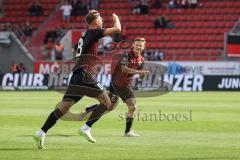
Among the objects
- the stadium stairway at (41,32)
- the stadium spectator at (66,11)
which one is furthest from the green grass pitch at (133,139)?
the stadium spectator at (66,11)

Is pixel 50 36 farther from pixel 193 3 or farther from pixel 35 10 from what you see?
pixel 193 3

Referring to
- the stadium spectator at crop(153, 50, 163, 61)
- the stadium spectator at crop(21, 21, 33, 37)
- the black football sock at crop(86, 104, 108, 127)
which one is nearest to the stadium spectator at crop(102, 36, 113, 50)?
the stadium spectator at crop(153, 50, 163, 61)

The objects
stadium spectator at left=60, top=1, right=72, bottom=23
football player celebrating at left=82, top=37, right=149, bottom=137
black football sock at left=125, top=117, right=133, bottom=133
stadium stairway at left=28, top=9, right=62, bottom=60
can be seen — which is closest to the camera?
black football sock at left=125, top=117, right=133, bottom=133

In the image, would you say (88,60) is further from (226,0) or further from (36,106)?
(226,0)

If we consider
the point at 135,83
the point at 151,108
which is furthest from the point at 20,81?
the point at 151,108

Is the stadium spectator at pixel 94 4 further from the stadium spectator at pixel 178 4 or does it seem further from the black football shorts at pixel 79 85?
the black football shorts at pixel 79 85

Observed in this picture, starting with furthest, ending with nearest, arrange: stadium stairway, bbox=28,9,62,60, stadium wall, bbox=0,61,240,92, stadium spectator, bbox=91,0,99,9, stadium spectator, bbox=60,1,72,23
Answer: stadium spectator, bbox=91,0,99,9 < stadium spectator, bbox=60,1,72,23 < stadium stairway, bbox=28,9,62,60 < stadium wall, bbox=0,61,240,92

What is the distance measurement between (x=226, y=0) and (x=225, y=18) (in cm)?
201

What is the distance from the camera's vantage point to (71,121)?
20.2 metres

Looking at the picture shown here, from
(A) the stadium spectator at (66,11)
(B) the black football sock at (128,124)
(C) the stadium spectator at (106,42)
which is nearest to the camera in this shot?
(B) the black football sock at (128,124)

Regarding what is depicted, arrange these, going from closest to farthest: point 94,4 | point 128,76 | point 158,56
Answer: point 128,76
point 158,56
point 94,4

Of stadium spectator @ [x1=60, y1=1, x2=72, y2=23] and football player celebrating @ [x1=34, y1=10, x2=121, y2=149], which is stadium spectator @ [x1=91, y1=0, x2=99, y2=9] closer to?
stadium spectator @ [x1=60, y1=1, x2=72, y2=23]

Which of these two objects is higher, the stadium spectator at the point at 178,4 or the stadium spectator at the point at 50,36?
the stadium spectator at the point at 178,4

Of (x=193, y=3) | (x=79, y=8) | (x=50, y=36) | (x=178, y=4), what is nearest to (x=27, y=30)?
(x=50, y=36)
